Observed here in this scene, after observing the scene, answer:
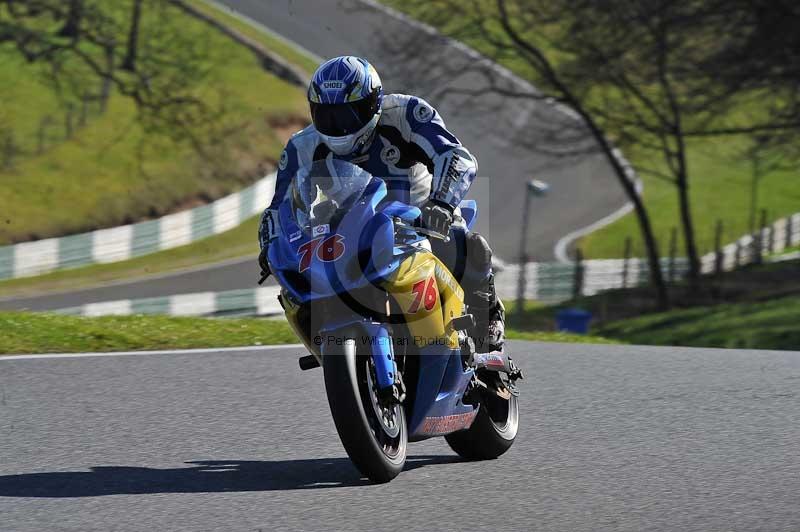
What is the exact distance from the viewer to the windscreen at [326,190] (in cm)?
562

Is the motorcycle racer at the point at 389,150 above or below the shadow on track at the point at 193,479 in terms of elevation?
above

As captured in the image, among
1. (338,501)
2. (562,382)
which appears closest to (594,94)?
(562,382)

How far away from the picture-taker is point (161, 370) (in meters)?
9.00

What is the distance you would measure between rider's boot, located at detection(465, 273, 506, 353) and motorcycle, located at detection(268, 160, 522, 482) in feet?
1.46

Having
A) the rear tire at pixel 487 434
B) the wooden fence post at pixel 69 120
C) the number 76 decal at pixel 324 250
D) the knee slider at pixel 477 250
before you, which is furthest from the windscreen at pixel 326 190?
the wooden fence post at pixel 69 120

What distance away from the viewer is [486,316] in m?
6.71

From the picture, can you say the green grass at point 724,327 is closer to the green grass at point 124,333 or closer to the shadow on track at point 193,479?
the green grass at point 124,333

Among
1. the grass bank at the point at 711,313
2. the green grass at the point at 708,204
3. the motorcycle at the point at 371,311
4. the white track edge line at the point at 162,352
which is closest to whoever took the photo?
the motorcycle at the point at 371,311

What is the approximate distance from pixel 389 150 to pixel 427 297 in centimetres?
72

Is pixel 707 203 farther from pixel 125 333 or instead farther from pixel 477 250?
pixel 477 250

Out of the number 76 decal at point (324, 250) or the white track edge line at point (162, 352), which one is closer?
the number 76 decal at point (324, 250)

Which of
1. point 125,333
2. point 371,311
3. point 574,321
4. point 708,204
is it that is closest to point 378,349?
point 371,311

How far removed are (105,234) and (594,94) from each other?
1145 centimetres

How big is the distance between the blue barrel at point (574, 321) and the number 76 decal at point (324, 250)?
20.4 meters
